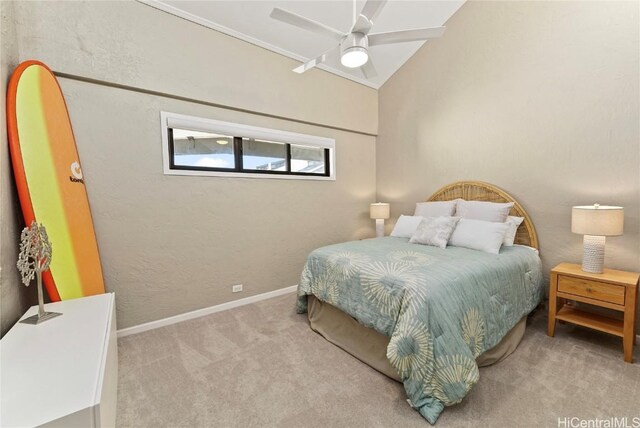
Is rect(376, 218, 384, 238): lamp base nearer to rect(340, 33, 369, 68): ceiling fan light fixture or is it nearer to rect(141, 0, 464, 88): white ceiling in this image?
rect(141, 0, 464, 88): white ceiling

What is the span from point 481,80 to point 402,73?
118cm

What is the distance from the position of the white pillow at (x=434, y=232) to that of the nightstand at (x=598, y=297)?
2.87 ft

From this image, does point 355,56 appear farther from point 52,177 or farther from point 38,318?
point 38,318

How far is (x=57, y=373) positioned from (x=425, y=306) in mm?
1691

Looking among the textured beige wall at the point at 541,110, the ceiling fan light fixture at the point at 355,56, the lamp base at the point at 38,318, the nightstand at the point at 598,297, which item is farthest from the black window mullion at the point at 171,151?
the nightstand at the point at 598,297

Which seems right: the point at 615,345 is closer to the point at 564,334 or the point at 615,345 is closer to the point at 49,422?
the point at 564,334

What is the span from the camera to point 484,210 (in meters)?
2.84

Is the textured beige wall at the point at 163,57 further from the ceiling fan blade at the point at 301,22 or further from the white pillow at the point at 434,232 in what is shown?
the white pillow at the point at 434,232

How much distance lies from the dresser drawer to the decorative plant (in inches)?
140

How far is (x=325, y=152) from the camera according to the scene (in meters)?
3.96

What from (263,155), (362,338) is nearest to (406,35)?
(263,155)

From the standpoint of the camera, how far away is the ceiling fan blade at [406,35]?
179 cm

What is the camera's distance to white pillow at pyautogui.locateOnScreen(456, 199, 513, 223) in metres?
2.74

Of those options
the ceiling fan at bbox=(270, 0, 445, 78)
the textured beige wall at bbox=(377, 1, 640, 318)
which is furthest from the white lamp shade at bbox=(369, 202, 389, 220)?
the ceiling fan at bbox=(270, 0, 445, 78)
